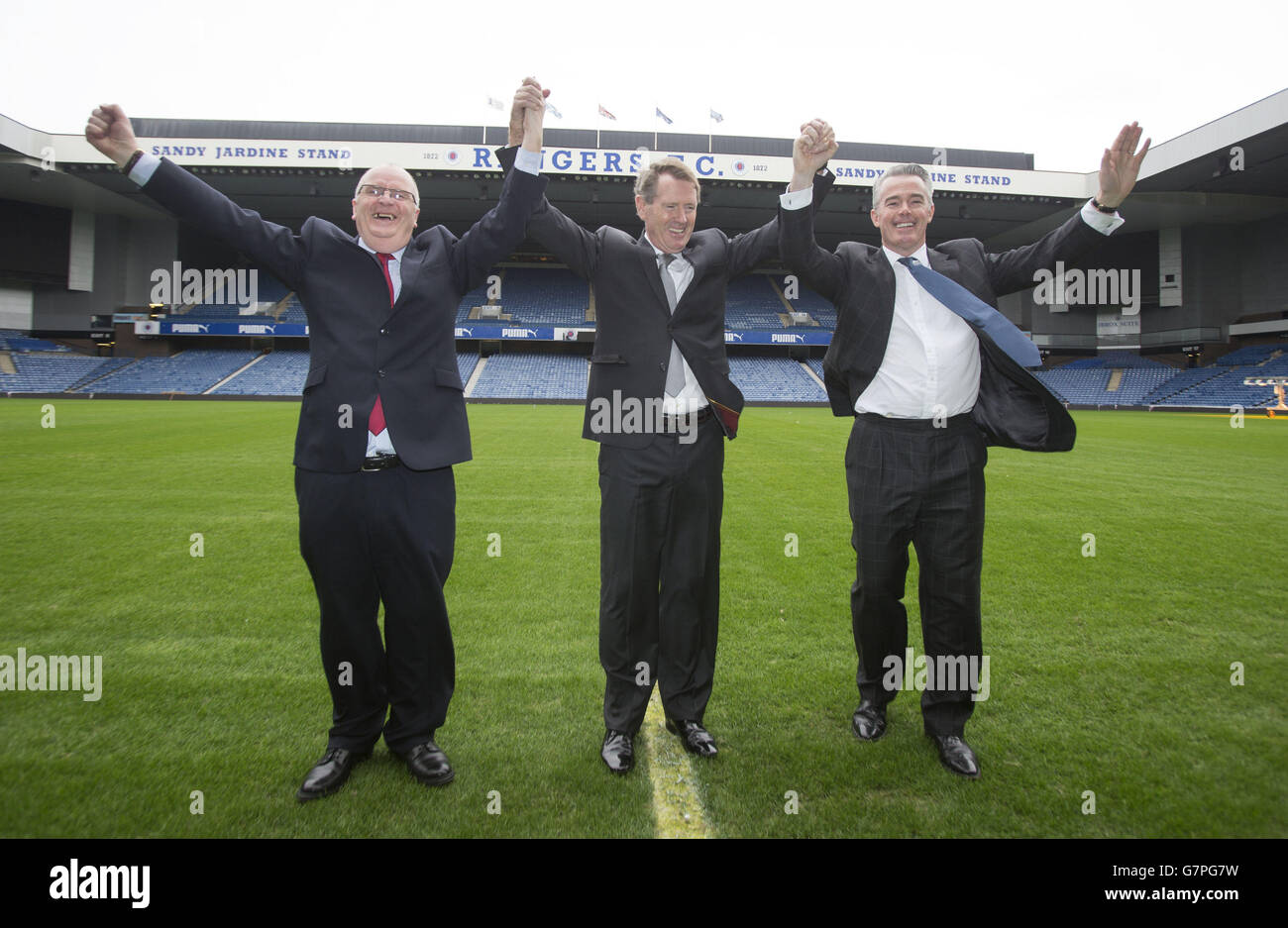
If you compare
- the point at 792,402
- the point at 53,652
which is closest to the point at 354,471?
the point at 53,652

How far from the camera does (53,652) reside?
330 cm

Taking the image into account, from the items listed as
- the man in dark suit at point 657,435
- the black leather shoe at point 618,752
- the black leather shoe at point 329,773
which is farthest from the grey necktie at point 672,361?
the black leather shoe at point 329,773

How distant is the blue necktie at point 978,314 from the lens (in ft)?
7.81

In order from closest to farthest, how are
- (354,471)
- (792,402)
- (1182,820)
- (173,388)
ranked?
(1182,820) → (354,471) → (173,388) → (792,402)

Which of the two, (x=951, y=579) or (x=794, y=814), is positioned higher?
(x=951, y=579)

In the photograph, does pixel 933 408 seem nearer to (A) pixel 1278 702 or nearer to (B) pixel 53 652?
(A) pixel 1278 702

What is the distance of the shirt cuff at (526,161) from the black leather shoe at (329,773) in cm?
223

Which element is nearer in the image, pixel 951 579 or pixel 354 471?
pixel 354 471

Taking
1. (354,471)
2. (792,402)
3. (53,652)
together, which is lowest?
(53,652)

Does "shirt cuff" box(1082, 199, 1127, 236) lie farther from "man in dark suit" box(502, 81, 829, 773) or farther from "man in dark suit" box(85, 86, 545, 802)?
"man in dark suit" box(85, 86, 545, 802)

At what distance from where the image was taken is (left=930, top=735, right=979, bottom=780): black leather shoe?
2.35m

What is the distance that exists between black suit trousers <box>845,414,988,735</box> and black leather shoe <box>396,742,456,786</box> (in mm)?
1741

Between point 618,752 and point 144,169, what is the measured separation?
2613mm

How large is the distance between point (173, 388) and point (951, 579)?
37.6m
